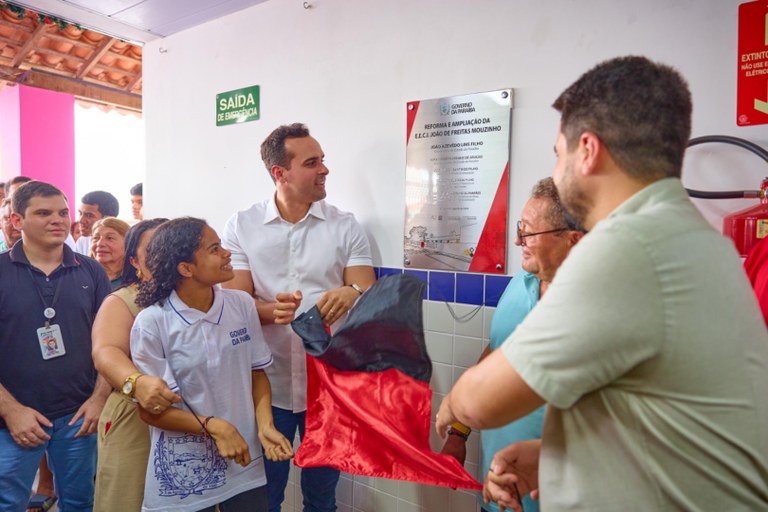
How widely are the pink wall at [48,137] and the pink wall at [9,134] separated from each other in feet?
0.27

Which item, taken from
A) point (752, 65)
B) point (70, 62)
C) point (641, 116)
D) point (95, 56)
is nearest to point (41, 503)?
point (641, 116)

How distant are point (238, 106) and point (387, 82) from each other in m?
1.08

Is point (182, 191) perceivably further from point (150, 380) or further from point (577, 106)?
point (577, 106)

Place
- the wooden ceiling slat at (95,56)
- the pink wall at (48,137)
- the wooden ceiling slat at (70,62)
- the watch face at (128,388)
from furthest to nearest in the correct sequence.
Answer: the pink wall at (48,137) → the wooden ceiling slat at (95,56) → the wooden ceiling slat at (70,62) → the watch face at (128,388)

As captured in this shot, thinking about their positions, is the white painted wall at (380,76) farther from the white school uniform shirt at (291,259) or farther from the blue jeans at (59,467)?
the blue jeans at (59,467)

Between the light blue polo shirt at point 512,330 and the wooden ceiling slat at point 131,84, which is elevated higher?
the wooden ceiling slat at point 131,84

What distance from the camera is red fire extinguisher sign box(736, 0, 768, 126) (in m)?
1.60

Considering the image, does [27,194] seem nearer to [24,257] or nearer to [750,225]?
[24,257]

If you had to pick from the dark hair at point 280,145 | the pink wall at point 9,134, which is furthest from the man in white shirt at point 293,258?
the pink wall at point 9,134

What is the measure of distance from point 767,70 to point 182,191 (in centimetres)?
312

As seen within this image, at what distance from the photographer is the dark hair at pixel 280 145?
7.63 ft

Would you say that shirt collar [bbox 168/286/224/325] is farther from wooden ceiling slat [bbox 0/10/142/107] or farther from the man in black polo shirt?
wooden ceiling slat [bbox 0/10/142/107]

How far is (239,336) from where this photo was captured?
1.80 m

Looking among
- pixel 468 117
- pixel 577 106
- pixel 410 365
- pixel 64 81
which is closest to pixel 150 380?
pixel 410 365
